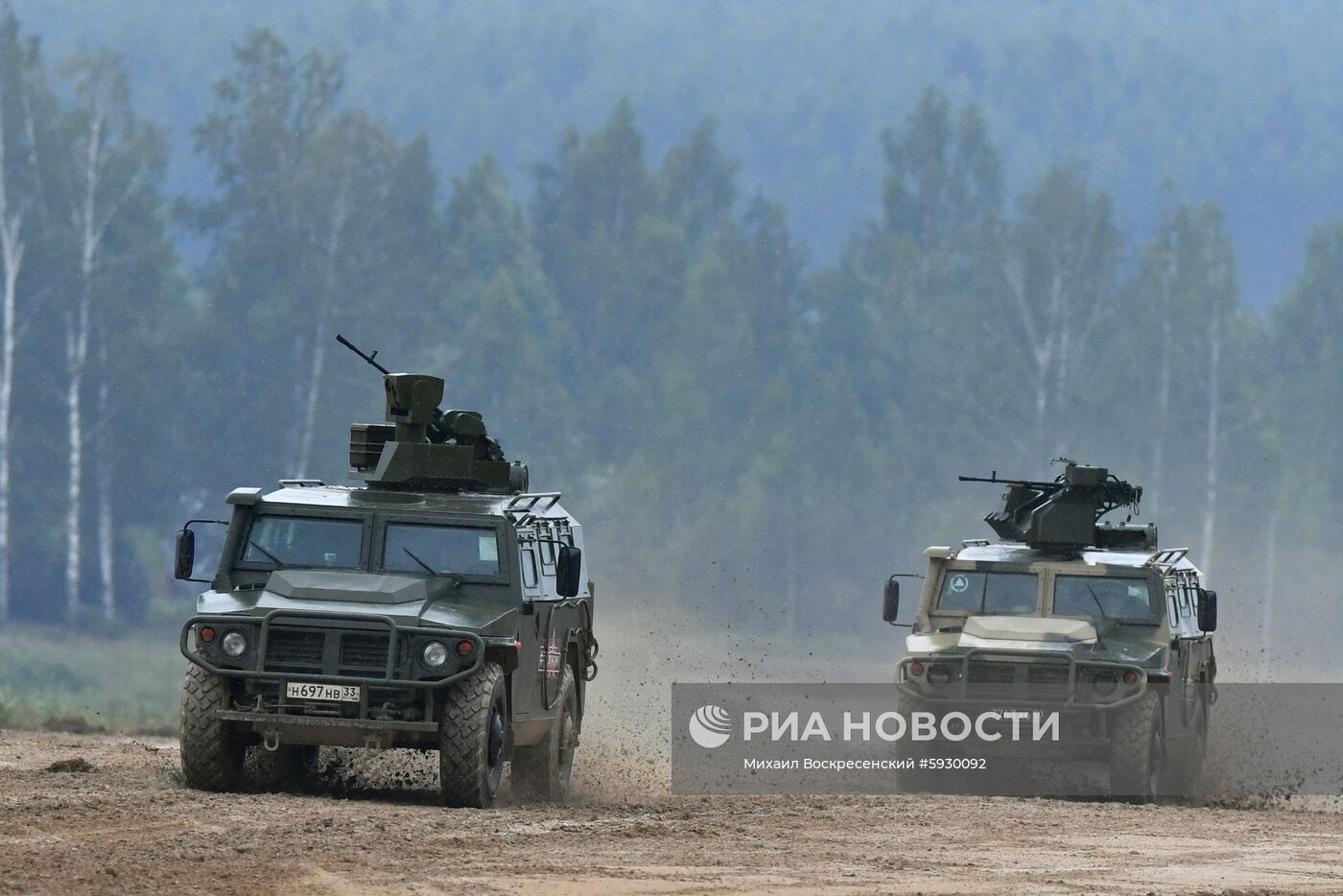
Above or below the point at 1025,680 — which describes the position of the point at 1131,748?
below

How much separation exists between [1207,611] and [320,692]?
A: 852 cm

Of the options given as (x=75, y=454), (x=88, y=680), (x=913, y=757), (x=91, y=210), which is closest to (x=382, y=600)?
(x=913, y=757)

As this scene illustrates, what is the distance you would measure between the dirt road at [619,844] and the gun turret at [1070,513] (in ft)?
10.2

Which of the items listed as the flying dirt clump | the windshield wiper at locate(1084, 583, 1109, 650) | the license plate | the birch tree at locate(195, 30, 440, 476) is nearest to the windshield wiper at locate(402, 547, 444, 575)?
the license plate

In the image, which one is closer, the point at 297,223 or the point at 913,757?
the point at 913,757

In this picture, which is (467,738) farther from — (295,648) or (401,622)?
(295,648)

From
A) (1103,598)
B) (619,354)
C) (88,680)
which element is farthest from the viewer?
(619,354)

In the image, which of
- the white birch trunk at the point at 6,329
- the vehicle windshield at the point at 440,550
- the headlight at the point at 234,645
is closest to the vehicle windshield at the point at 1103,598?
the vehicle windshield at the point at 440,550

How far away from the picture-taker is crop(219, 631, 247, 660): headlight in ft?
43.2

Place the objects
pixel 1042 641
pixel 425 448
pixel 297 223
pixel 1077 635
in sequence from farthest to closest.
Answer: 1. pixel 297 223
2. pixel 1077 635
3. pixel 1042 641
4. pixel 425 448

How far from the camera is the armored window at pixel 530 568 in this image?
14.3 metres

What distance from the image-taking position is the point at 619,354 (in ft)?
214

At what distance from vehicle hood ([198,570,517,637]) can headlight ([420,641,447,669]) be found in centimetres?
14

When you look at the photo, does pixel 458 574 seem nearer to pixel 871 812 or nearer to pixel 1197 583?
pixel 871 812
